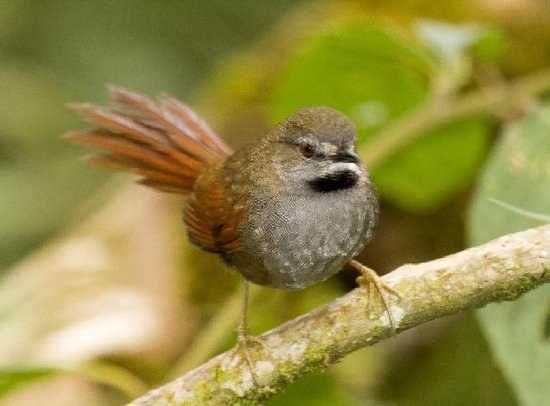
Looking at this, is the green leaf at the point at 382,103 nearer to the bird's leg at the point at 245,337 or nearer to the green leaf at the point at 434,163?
the green leaf at the point at 434,163

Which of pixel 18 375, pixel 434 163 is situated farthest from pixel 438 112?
pixel 18 375

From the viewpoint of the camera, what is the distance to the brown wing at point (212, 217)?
3080 mm

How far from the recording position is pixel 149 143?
3.55 meters

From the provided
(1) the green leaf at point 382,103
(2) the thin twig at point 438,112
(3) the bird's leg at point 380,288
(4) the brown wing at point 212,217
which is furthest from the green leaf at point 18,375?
(1) the green leaf at point 382,103

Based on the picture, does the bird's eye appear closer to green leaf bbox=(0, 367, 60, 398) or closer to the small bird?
the small bird

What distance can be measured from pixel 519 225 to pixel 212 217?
1004mm

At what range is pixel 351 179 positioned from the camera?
→ 2957 millimetres

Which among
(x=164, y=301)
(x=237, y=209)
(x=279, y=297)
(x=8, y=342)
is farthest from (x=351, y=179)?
(x=8, y=342)

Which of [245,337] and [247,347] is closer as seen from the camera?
[247,347]

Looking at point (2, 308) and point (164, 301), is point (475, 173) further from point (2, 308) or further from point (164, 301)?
point (2, 308)

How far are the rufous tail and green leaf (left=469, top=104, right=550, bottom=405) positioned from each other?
3.47 feet

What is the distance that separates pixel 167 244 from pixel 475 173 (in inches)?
62.2

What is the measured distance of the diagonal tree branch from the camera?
2350 millimetres

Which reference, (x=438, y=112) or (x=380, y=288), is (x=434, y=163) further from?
(x=380, y=288)
